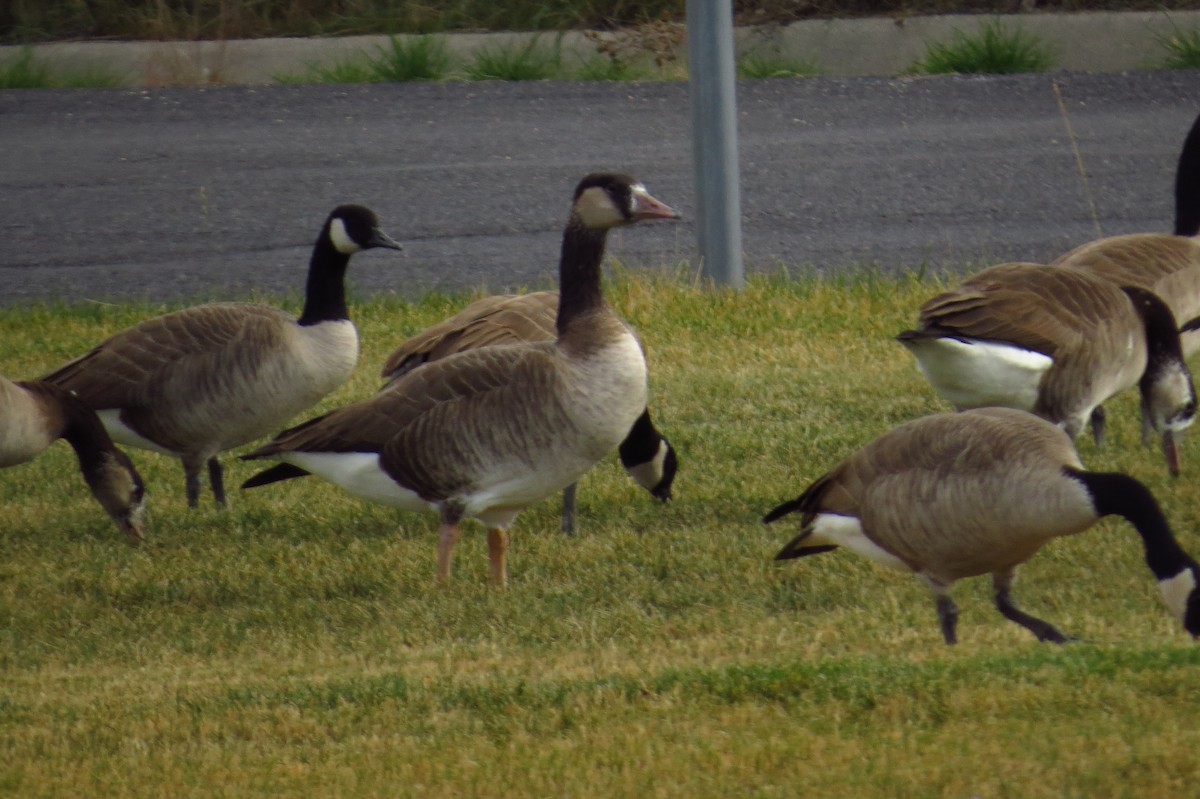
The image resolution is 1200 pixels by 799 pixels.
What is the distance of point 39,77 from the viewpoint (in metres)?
14.8

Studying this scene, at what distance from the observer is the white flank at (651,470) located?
6.68 m

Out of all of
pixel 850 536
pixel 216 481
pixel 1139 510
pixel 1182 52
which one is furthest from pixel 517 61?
pixel 1139 510

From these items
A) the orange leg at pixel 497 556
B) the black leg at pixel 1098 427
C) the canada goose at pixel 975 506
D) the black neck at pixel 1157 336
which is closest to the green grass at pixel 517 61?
the black leg at pixel 1098 427

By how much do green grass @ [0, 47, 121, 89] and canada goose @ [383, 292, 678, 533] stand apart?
9011 mm

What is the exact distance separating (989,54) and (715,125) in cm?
545

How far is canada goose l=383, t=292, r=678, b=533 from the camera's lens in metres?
6.64

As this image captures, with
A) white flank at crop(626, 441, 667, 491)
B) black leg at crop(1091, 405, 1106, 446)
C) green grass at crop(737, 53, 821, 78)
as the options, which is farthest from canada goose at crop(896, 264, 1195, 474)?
green grass at crop(737, 53, 821, 78)

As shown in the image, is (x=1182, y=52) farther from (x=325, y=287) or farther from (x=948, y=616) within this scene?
(x=948, y=616)

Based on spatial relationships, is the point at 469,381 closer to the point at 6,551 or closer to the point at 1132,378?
the point at 6,551

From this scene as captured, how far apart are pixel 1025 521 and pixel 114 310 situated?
625 centimetres

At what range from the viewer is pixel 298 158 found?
12.6 meters

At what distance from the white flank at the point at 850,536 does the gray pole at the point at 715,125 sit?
4.09 m

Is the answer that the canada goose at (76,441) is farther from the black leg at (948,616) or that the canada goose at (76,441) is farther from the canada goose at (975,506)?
the black leg at (948,616)

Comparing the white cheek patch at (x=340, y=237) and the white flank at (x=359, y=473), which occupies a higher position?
the white cheek patch at (x=340, y=237)
